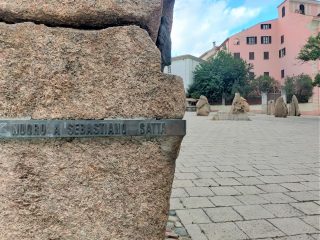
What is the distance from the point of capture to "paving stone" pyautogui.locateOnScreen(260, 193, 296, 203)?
369cm

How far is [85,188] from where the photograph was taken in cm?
176

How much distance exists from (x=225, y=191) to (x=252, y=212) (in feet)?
2.56

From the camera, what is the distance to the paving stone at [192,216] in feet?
10.2

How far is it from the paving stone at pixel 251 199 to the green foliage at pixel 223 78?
3569 centimetres

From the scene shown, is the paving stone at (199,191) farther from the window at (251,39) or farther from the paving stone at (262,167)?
the window at (251,39)

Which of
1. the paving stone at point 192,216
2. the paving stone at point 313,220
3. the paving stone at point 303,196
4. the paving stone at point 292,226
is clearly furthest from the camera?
the paving stone at point 303,196

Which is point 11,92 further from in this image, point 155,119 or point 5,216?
point 155,119

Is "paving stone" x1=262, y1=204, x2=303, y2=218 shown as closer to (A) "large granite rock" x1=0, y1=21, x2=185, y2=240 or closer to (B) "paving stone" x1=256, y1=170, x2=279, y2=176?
(B) "paving stone" x1=256, y1=170, x2=279, y2=176

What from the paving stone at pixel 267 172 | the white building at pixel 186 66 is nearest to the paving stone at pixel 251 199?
the paving stone at pixel 267 172

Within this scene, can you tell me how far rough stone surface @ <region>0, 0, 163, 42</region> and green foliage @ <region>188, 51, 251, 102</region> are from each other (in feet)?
124

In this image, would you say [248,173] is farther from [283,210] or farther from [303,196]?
[283,210]

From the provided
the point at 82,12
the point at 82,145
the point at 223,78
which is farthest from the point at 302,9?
the point at 82,145

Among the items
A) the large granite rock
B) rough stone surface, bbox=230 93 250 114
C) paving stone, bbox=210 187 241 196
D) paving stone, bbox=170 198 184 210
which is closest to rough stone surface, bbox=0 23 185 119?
the large granite rock

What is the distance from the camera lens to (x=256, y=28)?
46344mm
